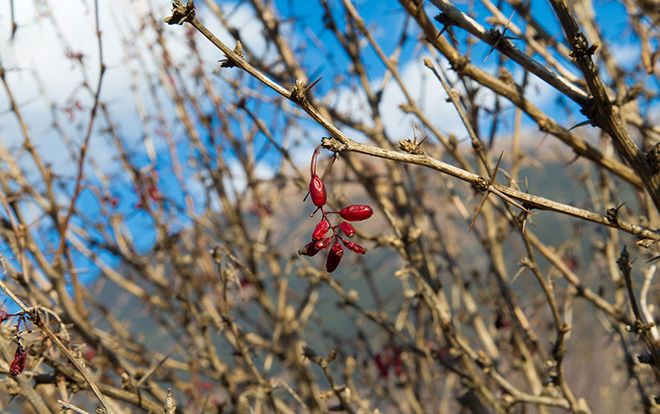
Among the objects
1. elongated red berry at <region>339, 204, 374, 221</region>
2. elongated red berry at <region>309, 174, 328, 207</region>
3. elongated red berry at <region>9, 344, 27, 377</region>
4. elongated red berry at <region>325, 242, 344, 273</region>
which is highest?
elongated red berry at <region>339, 204, 374, 221</region>

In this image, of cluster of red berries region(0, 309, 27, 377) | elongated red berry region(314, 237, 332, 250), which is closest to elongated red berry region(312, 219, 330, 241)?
elongated red berry region(314, 237, 332, 250)

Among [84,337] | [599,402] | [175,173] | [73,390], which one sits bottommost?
[73,390]

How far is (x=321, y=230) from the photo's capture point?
1346 millimetres

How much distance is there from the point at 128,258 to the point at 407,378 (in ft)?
5.32

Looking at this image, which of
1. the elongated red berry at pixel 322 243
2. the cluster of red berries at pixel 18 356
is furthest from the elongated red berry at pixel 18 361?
the elongated red berry at pixel 322 243

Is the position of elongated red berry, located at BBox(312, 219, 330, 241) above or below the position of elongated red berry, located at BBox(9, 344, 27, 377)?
above

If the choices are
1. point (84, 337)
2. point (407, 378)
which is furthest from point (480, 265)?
point (84, 337)

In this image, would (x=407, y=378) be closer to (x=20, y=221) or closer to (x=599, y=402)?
(x=20, y=221)

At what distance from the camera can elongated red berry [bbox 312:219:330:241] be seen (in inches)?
52.2

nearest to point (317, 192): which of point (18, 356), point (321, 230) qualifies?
point (321, 230)

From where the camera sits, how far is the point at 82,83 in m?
2.50

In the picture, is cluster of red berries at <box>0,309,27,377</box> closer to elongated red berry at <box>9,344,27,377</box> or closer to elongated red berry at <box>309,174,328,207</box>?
elongated red berry at <box>9,344,27,377</box>

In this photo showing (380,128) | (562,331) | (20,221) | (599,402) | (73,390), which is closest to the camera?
(73,390)

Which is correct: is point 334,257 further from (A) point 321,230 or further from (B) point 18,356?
(B) point 18,356
